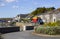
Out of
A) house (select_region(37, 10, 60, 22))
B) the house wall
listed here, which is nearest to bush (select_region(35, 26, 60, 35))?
house (select_region(37, 10, 60, 22))

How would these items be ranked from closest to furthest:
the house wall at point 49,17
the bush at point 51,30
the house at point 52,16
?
the bush at point 51,30
the house at point 52,16
the house wall at point 49,17

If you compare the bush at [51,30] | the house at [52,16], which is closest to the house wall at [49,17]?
the house at [52,16]

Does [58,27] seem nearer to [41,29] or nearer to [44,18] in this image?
[41,29]

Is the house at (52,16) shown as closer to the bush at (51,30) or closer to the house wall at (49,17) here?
the house wall at (49,17)

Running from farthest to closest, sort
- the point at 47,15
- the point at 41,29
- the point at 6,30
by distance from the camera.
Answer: the point at 47,15
the point at 6,30
the point at 41,29

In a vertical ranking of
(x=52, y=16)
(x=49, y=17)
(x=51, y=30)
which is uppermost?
(x=52, y=16)

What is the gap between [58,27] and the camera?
3300 centimetres

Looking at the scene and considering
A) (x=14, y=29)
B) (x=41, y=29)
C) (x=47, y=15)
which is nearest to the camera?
(x=41, y=29)

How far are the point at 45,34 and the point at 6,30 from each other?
1122 cm

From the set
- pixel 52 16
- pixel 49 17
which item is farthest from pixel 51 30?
pixel 49 17

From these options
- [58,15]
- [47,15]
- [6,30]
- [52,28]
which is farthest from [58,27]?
[47,15]

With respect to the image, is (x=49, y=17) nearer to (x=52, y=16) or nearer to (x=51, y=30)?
(x=52, y=16)

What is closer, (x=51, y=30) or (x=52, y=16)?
(x=51, y=30)

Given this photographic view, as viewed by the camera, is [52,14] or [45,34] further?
[52,14]
